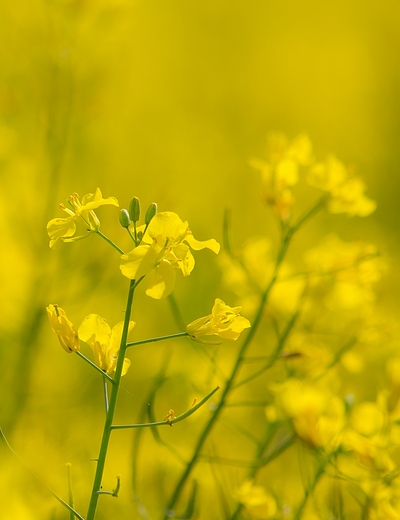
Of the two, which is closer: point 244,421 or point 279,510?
point 279,510

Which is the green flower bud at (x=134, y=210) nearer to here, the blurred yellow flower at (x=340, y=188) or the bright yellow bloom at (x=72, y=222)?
the bright yellow bloom at (x=72, y=222)

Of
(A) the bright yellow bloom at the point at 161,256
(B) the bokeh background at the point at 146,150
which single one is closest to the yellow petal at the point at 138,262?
(A) the bright yellow bloom at the point at 161,256

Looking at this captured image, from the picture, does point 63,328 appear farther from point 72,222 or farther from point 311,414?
point 311,414

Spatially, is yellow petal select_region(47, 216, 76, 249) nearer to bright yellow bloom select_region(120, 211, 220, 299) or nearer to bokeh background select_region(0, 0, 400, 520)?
bright yellow bloom select_region(120, 211, 220, 299)

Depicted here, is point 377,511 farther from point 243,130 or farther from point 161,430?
point 243,130

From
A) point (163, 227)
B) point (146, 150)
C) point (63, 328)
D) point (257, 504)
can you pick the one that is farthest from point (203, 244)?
point (146, 150)

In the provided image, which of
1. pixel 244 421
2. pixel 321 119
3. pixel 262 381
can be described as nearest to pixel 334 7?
pixel 321 119

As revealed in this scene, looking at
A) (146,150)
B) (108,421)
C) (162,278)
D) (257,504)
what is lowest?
(146,150)
